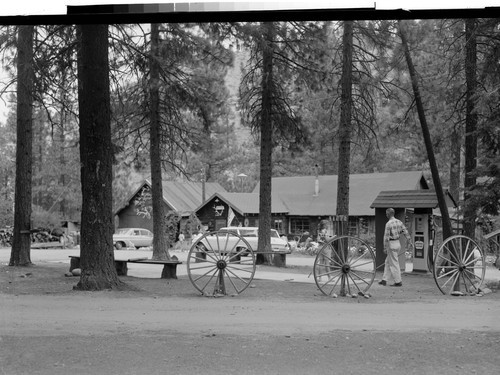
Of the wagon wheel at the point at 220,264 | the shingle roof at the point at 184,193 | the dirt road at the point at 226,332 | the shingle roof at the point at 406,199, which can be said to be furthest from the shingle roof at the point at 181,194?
the shingle roof at the point at 406,199

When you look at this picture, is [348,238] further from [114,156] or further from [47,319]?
[47,319]

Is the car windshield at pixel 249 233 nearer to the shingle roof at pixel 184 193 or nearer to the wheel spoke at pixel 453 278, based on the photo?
the shingle roof at pixel 184 193

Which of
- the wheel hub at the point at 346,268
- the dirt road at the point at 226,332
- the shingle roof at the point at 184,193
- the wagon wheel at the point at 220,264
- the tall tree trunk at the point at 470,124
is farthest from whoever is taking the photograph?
the wheel hub at the point at 346,268

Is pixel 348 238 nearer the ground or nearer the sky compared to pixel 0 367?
nearer the sky

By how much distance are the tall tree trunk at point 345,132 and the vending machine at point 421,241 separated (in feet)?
6.41

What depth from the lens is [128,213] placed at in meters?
5.32

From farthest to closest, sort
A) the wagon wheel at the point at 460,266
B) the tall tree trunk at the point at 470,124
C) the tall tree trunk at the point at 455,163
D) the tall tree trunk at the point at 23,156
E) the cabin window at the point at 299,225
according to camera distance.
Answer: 1. the wagon wheel at the point at 460,266
2. the tall tree trunk at the point at 455,163
3. the tall tree trunk at the point at 470,124
4. the cabin window at the point at 299,225
5. the tall tree trunk at the point at 23,156

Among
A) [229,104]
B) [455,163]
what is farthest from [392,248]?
[229,104]

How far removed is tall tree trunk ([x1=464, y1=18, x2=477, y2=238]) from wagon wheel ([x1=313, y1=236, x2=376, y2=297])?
137 cm

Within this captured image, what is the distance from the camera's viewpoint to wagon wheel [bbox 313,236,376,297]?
5.68m

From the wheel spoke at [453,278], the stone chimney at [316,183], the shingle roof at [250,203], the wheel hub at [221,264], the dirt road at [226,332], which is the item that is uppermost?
the stone chimney at [316,183]

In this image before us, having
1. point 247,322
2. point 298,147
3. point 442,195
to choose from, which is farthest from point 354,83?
point 247,322

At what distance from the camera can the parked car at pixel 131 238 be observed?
5.24 m

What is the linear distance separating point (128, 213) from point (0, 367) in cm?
156
